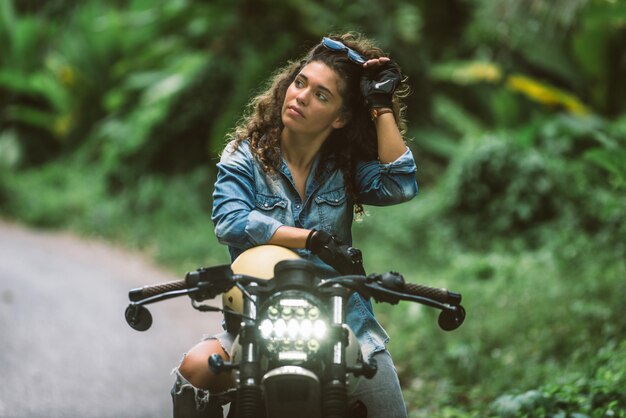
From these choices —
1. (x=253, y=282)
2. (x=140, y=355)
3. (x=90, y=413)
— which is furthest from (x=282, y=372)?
(x=140, y=355)

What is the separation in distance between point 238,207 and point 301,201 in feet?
1.08

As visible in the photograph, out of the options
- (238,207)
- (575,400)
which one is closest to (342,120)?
(238,207)

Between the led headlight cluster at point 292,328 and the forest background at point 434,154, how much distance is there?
2.61 meters

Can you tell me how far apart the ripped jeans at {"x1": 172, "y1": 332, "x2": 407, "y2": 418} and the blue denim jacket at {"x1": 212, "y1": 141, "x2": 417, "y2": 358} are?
0.13 metres

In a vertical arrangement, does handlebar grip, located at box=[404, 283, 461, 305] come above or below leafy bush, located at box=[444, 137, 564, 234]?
below

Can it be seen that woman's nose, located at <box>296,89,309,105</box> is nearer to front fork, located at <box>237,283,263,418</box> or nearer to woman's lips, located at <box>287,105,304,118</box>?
woman's lips, located at <box>287,105,304,118</box>

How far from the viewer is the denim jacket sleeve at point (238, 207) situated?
9.53ft

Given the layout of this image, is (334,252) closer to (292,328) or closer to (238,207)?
(238,207)

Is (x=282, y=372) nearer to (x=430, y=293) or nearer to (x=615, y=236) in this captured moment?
(x=430, y=293)

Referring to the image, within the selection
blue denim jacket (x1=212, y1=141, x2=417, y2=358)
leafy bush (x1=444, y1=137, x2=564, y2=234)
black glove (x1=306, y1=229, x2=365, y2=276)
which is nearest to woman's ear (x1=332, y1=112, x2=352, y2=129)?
blue denim jacket (x1=212, y1=141, x2=417, y2=358)

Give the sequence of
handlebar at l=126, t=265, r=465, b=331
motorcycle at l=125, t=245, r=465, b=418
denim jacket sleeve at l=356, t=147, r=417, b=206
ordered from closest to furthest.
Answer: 1. motorcycle at l=125, t=245, r=465, b=418
2. handlebar at l=126, t=265, r=465, b=331
3. denim jacket sleeve at l=356, t=147, r=417, b=206

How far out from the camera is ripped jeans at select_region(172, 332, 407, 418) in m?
2.88

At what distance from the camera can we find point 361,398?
2.88 metres

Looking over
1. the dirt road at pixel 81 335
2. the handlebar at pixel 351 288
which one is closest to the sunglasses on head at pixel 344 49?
the handlebar at pixel 351 288
